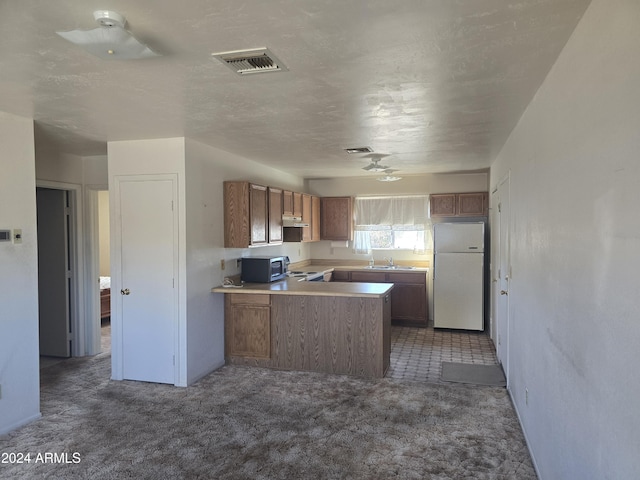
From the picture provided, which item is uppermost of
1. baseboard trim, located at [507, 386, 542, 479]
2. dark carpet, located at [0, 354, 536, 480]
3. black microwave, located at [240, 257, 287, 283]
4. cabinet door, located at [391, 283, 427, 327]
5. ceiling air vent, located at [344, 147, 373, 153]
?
ceiling air vent, located at [344, 147, 373, 153]

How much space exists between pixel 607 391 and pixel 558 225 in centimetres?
91

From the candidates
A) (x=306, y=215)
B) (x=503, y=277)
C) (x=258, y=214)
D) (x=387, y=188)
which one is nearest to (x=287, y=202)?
(x=306, y=215)

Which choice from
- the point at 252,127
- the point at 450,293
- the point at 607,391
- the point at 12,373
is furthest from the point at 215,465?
the point at 450,293

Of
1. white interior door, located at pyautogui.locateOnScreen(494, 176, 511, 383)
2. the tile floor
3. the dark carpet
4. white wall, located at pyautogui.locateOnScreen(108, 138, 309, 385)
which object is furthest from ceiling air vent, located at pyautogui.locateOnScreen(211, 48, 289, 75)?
the tile floor

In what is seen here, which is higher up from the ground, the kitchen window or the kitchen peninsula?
the kitchen window

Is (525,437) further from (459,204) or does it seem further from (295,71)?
(459,204)

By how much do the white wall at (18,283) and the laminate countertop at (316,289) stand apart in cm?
168

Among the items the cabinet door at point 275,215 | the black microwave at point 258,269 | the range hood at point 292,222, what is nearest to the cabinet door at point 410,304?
the range hood at point 292,222

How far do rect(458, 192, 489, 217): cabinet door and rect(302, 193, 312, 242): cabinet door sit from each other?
7.58ft

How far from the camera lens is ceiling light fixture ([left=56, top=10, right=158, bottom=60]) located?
68.5 inches

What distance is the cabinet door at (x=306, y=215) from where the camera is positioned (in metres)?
6.52

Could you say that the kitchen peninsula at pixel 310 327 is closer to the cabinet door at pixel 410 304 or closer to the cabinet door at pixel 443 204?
the cabinet door at pixel 410 304

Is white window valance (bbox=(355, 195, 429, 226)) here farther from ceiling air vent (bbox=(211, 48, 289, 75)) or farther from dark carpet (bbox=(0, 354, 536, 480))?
ceiling air vent (bbox=(211, 48, 289, 75))

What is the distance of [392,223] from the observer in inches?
288
